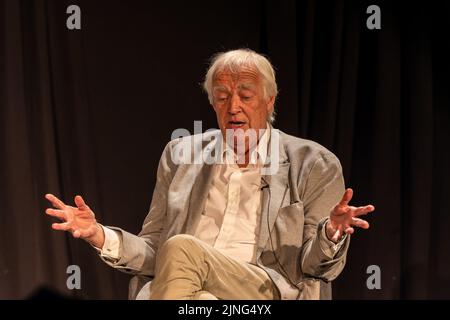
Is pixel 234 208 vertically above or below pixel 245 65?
below

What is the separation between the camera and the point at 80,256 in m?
3.18

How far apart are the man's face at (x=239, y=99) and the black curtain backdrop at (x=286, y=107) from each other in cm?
74

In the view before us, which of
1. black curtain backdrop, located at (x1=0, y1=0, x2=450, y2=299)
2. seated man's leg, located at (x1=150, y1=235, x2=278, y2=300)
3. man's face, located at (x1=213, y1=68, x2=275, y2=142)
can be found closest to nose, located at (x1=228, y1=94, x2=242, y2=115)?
man's face, located at (x1=213, y1=68, x2=275, y2=142)

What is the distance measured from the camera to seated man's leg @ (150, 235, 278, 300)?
6.81ft

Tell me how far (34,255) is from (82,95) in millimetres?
725

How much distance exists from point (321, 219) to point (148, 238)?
2.06 feet

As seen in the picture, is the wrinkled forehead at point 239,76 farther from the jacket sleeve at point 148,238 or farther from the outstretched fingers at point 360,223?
the outstretched fingers at point 360,223

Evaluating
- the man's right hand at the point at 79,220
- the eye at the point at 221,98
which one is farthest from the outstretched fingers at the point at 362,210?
the man's right hand at the point at 79,220

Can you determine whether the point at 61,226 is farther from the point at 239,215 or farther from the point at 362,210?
the point at 362,210

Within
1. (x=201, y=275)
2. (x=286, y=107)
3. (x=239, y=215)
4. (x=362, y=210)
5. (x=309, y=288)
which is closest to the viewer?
(x=362, y=210)

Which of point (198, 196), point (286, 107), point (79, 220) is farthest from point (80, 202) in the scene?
point (286, 107)

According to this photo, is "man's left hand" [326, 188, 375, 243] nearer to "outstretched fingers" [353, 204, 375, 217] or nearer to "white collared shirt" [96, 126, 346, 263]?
"outstretched fingers" [353, 204, 375, 217]

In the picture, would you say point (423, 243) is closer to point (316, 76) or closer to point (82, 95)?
point (316, 76)

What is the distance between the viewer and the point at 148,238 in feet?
8.32
